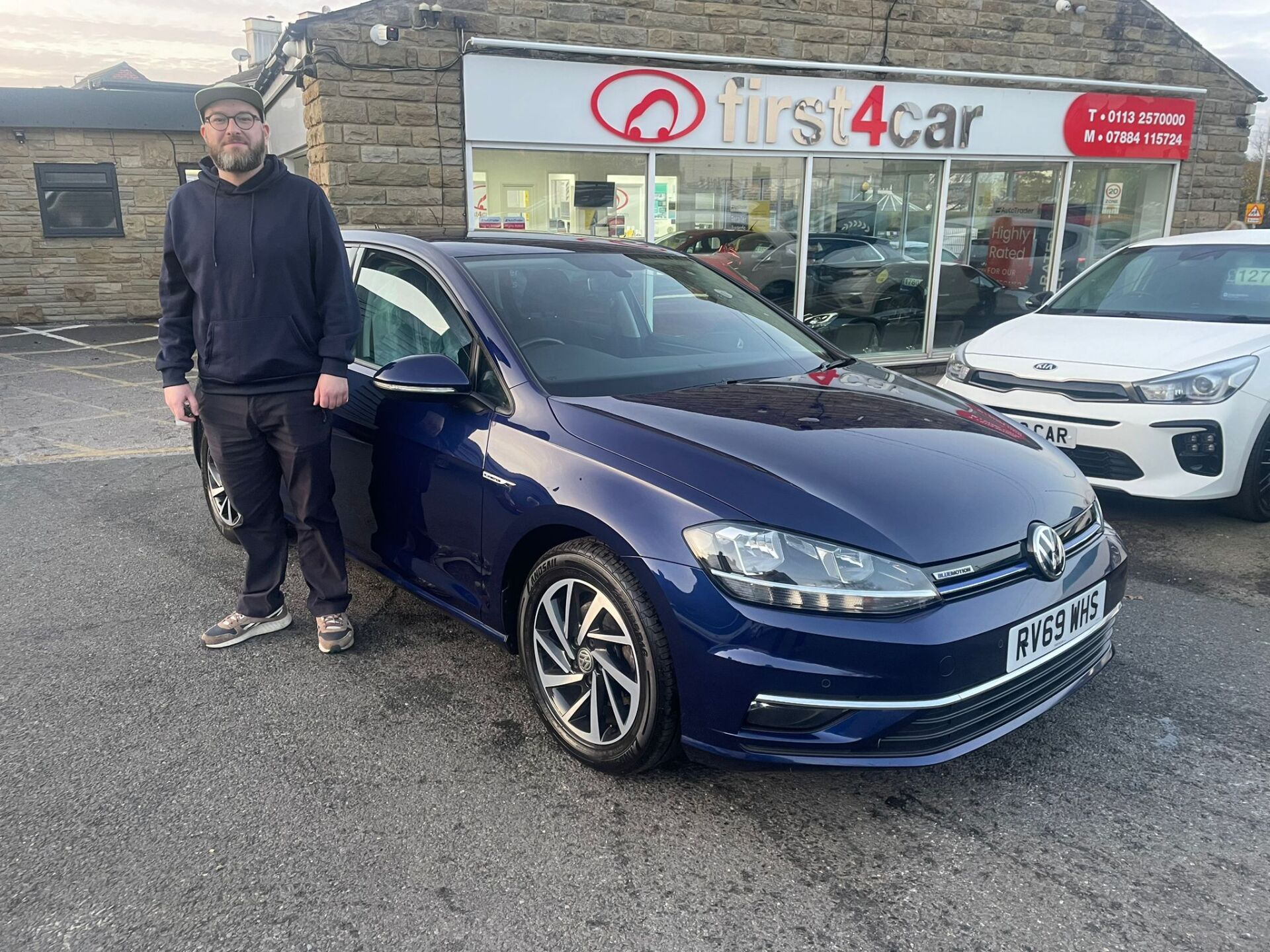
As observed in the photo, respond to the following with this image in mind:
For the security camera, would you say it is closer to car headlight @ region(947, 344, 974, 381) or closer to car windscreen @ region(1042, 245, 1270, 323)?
car headlight @ region(947, 344, 974, 381)

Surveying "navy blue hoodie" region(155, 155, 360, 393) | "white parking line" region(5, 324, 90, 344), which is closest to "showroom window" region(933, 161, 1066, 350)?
"navy blue hoodie" region(155, 155, 360, 393)

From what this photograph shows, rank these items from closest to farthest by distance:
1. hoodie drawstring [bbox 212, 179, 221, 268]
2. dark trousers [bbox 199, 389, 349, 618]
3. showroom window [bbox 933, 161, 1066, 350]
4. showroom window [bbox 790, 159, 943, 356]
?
1. hoodie drawstring [bbox 212, 179, 221, 268]
2. dark trousers [bbox 199, 389, 349, 618]
3. showroom window [bbox 790, 159, 943, 356]
4. showroom window [bbox 933, 161, 1066, 350]

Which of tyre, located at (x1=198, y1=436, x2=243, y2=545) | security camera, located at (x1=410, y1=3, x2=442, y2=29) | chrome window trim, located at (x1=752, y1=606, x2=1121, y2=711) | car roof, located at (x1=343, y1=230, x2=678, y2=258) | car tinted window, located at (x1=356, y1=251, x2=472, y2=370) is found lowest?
tyre, located at (x1=198, y1=436, x2=243, y2=545)

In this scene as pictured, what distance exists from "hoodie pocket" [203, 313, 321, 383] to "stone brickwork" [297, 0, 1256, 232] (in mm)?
4869

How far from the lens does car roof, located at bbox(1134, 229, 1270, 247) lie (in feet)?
19.0

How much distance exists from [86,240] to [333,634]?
14029 mm

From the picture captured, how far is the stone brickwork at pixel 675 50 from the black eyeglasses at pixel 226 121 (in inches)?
188

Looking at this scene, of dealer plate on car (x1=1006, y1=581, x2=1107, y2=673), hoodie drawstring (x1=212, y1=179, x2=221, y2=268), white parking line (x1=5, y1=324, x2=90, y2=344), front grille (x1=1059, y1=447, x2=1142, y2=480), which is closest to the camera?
dealer plate on car (x1=1006, y1=581, x2=1107, y2=673)

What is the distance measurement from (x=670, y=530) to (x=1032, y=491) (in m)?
1.12

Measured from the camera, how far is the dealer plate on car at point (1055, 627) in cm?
243

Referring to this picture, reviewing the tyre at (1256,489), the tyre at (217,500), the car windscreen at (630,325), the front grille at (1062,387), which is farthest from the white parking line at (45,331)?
the tyre at (1256,489)

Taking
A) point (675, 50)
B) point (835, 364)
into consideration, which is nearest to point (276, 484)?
point (835, 364)

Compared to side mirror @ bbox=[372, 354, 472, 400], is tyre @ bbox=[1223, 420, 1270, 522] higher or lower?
lower

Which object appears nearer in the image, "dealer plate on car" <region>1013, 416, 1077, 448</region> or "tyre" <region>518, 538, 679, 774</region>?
"tyre" <region>518, 538, 679, 774</region>
